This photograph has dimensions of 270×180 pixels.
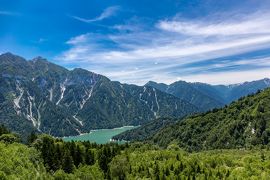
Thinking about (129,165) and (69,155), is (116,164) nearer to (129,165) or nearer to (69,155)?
(129,165)

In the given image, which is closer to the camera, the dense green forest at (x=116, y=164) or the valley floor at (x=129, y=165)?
the valley floor at (x=129, y=165)

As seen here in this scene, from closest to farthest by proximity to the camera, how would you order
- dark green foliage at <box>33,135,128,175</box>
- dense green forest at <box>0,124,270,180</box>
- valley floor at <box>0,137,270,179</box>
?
valley floor at <box>0,137,270,179</box>
dense green forest at <box>0,124,270,180</box>
dark green foliage at <box>33,135,128,175</box>

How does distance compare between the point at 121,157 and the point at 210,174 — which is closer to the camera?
the point at 210,174

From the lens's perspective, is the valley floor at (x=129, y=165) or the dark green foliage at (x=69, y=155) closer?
the valley floor at (x=129, y=165)

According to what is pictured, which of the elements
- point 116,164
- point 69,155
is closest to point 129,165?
point 116,164

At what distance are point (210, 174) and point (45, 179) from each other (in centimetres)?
6281

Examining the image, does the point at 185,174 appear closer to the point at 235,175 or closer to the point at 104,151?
the point at 235,175

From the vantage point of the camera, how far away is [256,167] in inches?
5822

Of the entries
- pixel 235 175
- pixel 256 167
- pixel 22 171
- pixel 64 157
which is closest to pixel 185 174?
pixel 235 175

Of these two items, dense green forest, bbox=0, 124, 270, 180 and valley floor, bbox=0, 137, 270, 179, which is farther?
dense green forest, bbox=0, 124, 270, 180

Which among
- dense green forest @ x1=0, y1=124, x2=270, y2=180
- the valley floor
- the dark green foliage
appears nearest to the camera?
the valley floor

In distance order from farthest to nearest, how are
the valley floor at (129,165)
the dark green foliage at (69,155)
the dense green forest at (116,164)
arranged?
the dark green foliage at (69,155) → the dense green forest at (116,164) → the valley floor at (129,165)

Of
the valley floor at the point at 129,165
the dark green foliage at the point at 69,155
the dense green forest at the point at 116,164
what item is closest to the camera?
the valley floor at the point at 129,165

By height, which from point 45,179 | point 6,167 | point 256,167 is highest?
point 6,167
